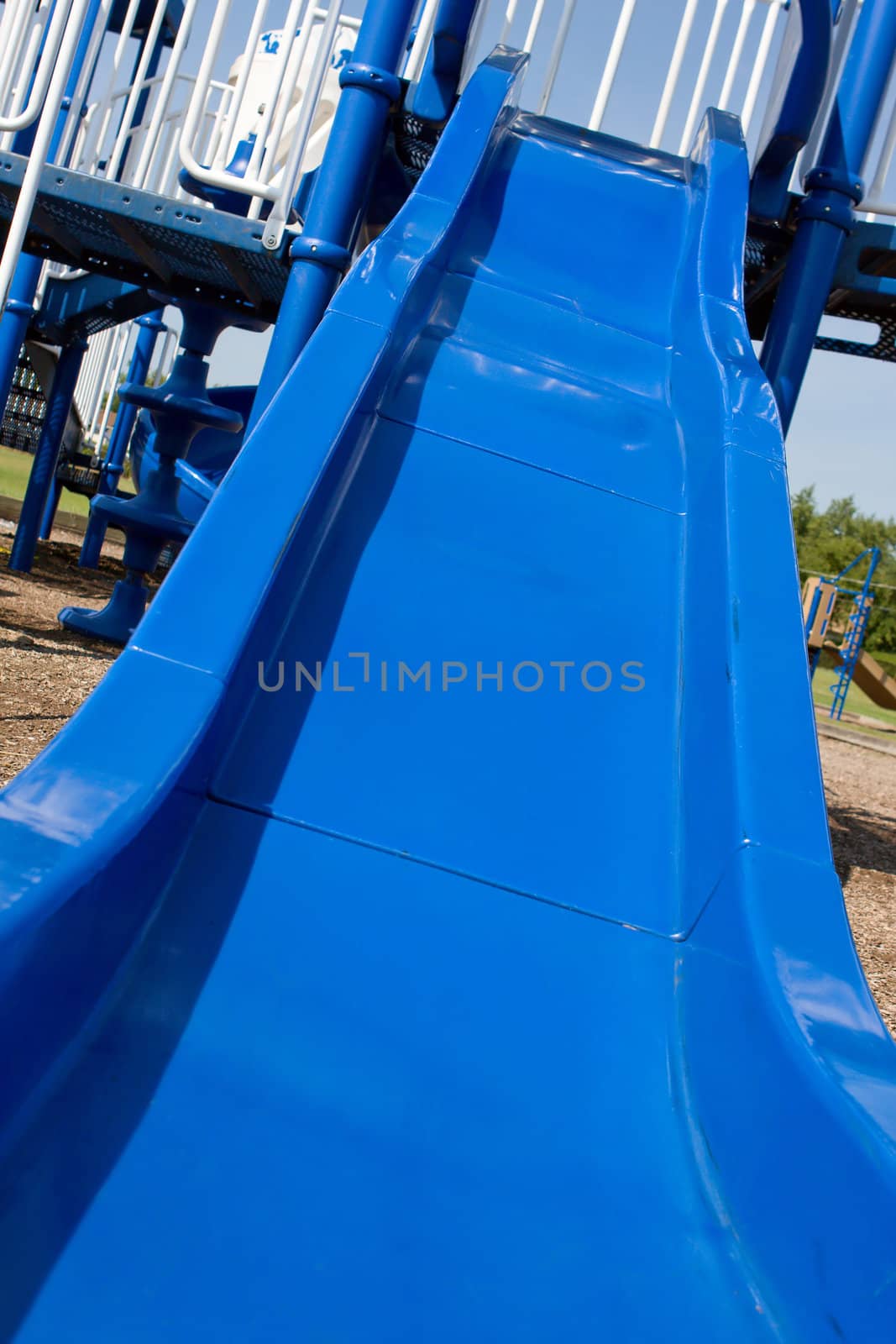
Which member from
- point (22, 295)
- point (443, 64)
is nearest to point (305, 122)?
point (443, 64)

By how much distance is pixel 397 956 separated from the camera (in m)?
1.48

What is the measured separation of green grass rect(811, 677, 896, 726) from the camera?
21.9m

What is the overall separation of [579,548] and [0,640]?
3196 millimetres

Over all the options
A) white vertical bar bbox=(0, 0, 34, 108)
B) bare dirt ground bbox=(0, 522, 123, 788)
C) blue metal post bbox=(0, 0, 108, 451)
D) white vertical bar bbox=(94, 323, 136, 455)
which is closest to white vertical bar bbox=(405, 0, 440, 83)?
white vertical bar bbox=(0, 0, 34, 108)

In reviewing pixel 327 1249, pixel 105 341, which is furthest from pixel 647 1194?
pixel 105 341

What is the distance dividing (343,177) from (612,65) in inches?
54.0

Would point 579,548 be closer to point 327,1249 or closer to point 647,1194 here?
point 647,1194

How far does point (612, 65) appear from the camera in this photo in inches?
162

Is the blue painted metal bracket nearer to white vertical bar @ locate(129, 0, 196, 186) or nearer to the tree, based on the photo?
white vertical bar @ locate(129, 0, 196, 186)

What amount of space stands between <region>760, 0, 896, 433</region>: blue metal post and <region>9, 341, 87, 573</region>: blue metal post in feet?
16.7

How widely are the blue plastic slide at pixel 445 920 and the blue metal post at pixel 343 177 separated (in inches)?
37.5

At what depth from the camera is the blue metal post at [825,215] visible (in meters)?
3.65

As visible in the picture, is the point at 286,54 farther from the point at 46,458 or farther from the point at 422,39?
the point at 46,458

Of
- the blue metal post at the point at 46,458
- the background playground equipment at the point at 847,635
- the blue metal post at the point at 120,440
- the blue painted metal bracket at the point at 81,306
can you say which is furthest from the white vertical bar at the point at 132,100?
the background playground equipment at the point at 847,635
